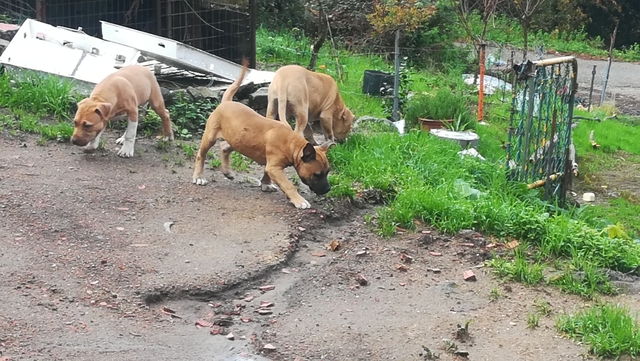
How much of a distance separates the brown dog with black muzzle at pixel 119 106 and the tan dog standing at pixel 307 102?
4.28ft

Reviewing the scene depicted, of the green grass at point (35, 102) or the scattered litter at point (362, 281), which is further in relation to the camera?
the green grass at point (35, 102)

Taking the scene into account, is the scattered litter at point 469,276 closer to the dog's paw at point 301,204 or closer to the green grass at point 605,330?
the green grass at point 605,330

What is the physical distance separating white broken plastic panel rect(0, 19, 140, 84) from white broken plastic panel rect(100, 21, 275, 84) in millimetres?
599

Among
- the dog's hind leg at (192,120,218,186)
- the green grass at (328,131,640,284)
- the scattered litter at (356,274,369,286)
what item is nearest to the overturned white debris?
the green grass at (328,131,640,284)

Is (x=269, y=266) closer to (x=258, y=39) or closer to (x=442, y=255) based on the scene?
(x=442, y=255)

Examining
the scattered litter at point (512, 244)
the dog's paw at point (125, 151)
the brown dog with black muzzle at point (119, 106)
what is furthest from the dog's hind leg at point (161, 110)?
the scattered litter at point (512, 244)

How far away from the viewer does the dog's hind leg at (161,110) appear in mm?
9312

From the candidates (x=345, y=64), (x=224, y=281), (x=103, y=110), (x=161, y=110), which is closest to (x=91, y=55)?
(x=161, y=110)

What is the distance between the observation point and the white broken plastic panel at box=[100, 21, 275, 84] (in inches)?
443

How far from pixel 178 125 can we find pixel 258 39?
8.05 meters

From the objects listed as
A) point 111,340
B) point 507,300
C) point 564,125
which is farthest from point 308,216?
point 564,125

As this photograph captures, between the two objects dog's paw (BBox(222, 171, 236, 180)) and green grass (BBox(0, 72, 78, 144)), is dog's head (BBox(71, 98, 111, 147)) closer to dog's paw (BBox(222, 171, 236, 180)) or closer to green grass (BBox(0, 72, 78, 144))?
green grass (BBox(0, 72, 78, 144))

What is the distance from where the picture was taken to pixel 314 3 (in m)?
20.0

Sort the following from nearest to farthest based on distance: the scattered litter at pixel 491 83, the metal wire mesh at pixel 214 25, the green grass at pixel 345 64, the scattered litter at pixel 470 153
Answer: the scattered litter at pixel 470 153 → the metal wire mesh at pixel 214 25 → the green grass at pixel 345 64 → the scattered litter at pixel 491 83
